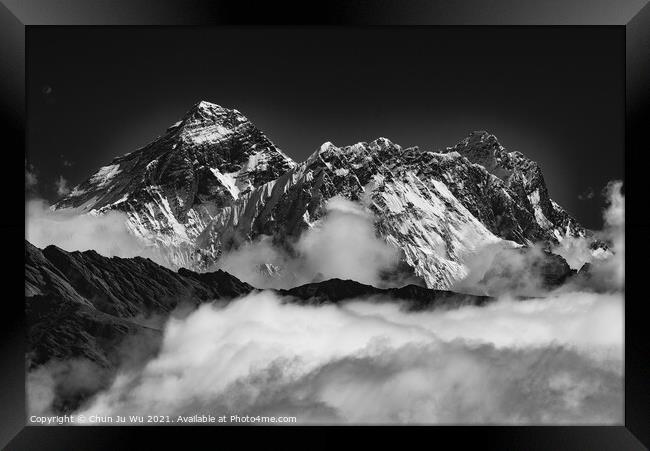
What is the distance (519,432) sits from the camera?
457 cm

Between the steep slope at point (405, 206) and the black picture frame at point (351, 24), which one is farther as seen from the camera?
the steep slope at point (405, 206)

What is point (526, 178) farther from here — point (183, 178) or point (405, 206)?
point (183, 178)

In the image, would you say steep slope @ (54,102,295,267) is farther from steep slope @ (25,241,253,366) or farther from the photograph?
steep slope @ (25,241,253,366)

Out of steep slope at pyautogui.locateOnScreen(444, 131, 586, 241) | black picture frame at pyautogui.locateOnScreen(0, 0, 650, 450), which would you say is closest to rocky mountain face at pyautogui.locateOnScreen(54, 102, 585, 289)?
steep slope at pyautogui.locateOnScreen(444, 131, 586, 241)

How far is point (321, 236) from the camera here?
17.2 ft

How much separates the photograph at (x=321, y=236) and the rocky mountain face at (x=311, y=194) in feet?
0.08

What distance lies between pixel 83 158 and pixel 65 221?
1.86 feet

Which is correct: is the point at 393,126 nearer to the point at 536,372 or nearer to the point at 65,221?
the point at 536,372

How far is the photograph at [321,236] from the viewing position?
15.4 feet

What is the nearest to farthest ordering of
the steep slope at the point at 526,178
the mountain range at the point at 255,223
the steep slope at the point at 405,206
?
the mountain range at the point at 255,223, the steep slope at the point at 526,178, the steep slope at the point at 405,206

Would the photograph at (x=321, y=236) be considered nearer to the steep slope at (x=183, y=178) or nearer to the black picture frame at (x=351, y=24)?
the steep slope at (x=183, y=178)

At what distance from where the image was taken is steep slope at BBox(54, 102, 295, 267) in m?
4.91

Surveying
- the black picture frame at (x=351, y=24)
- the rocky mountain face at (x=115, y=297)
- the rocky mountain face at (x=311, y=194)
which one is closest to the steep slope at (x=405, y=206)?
the rocky mountain face at (x=311, y=194)
